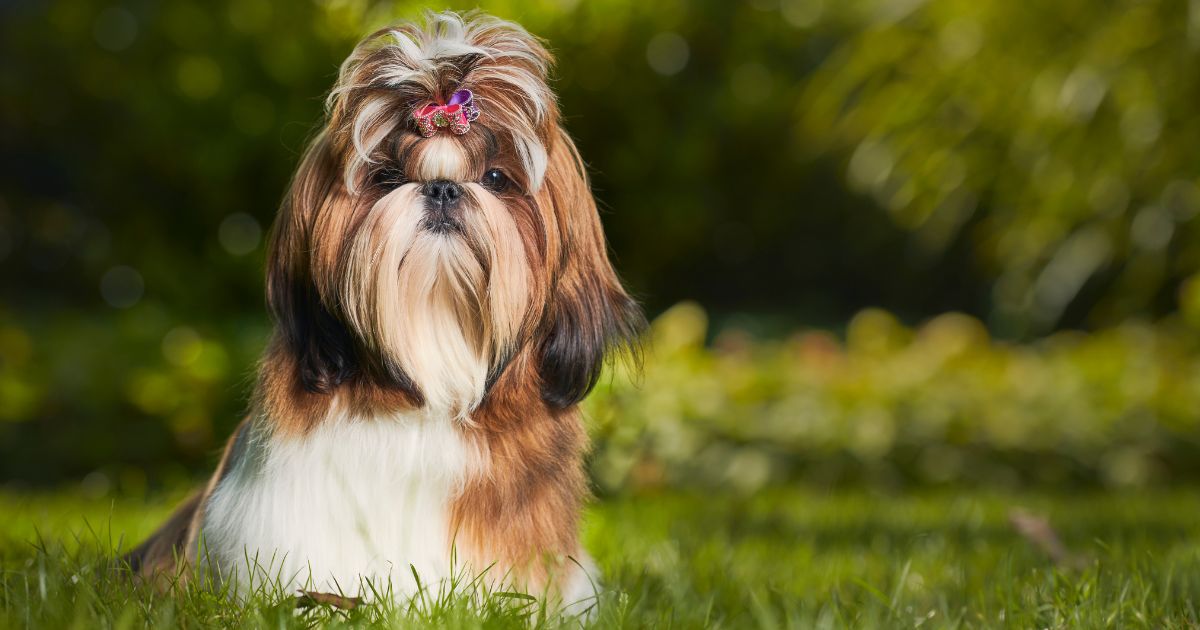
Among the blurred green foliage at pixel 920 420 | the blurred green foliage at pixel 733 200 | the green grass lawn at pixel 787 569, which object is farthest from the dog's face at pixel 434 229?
the blurred green foliage at pixel 920 420

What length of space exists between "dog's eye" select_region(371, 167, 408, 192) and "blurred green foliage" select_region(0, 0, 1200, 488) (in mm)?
1998

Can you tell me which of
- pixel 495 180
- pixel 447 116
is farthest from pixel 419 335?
pixel 447 116

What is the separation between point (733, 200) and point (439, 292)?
584 cm

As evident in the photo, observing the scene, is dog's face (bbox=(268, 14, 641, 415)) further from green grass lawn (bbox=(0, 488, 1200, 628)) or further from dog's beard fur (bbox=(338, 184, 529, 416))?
green grass lawn (bbox=(0, 488, 1200, 628))

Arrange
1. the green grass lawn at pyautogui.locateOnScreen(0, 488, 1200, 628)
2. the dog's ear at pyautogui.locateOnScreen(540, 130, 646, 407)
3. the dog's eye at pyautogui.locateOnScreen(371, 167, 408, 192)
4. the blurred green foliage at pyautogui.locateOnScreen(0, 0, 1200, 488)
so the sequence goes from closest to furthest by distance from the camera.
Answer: the green grass lawn at pyautogui.locateOnScreen(0, 488, 1200, 628) → the dog's eye at pyautogui.locateOnScreen(371, 167, 408, 192) → the dog's ear at pyautogui.locateOnScreen(540, 130, 646, 407) → the blurred green foliage at pyautogui.locateOnScreen(0, 0, 1200, 488)

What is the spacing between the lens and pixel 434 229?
7.57 ft

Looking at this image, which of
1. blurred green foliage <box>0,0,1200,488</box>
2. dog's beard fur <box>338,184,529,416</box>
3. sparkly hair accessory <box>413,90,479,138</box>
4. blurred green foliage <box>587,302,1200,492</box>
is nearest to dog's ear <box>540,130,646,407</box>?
dog's beard fur <box>338,184,529,416</box>

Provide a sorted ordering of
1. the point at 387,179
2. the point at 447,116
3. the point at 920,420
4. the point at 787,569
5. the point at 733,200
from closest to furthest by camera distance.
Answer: the point at 447,116
the point at 387,179
the point at 787,569
the point at 920,420
the point at 733,200

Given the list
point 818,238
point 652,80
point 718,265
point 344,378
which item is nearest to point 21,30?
point 652,80

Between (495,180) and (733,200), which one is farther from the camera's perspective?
(733,200)

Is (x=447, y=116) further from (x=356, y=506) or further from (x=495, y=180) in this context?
(x=356, y=506)

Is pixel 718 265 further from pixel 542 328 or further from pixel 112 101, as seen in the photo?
pixel 542 328

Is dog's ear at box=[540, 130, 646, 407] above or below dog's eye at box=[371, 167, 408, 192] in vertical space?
below

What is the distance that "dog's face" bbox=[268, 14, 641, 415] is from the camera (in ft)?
7.55
